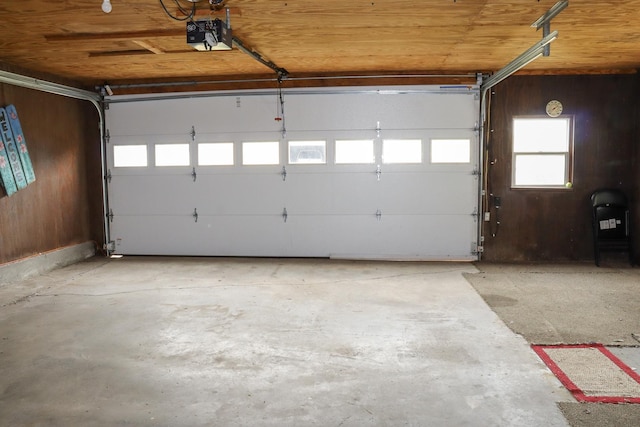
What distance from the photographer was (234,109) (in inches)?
269

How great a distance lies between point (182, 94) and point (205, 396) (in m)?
5.05

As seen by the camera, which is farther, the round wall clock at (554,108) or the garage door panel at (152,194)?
the garage door panel at (152,194)

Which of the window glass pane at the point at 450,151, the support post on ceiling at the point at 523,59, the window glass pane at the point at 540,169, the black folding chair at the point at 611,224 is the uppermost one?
the support post on ceiling at the point at 523,59

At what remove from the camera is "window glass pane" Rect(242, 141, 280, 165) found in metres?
6.84

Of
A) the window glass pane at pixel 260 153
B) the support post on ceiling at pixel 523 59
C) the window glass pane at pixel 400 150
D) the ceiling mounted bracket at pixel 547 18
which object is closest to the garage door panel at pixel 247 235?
the window glass pane at pixel 260 153

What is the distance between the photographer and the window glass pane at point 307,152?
6770 mm

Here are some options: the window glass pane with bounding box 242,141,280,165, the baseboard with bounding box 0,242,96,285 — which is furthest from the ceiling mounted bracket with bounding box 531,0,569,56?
the baseboard with bounding box 0,242,96,285

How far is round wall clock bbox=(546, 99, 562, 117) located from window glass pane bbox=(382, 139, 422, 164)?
1.71 m

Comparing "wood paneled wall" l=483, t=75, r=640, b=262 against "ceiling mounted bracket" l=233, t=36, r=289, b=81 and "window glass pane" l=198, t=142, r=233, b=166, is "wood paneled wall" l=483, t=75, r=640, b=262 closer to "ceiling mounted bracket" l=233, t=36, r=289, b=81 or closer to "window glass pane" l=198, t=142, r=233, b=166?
"ceiling mounted bracket" l=233, t=36, r=289, b=81

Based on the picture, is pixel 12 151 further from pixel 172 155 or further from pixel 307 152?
pixel 307 152

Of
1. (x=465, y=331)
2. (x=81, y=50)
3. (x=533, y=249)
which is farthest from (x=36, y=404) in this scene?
(x=533, y=249)

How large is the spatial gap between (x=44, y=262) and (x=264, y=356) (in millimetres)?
4144

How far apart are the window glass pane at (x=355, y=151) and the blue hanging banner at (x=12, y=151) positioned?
12.7ft

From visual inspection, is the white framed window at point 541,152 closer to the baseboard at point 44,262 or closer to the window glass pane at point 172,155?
the window glass pane at point 172,155
